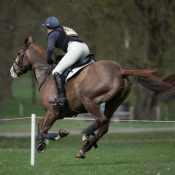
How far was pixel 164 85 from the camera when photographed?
6.09m

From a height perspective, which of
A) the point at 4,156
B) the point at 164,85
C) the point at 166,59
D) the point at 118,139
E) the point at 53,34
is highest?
the point at 53,34

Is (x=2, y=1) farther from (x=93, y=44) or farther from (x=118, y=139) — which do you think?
(x=93, y=44)

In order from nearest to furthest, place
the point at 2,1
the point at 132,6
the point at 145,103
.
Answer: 1. the point at 2,1
2. the point at 132,6
3. the point at 145,103

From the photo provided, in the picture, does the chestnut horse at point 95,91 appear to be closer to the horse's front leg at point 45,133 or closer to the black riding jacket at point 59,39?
the horse's front leg at point 45,133

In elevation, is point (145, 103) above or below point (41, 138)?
below

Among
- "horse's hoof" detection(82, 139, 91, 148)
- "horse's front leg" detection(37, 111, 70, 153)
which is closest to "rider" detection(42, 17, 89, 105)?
"horse's front leg" detection(37, 111, 70, 153)

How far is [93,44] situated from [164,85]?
1638 cm

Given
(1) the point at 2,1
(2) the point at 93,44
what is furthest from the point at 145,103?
(1) the point at 2,1

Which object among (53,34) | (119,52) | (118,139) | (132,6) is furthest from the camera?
(119,52)

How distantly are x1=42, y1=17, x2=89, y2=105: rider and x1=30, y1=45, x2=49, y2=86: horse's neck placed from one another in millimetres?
466

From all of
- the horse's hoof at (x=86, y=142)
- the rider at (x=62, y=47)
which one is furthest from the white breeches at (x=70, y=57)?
the horse's hoof at (x=86, y=142)

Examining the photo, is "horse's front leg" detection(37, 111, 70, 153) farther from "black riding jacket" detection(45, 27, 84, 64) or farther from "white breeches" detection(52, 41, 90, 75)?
"black riding jacket" detection(45, 27, 84, 64)

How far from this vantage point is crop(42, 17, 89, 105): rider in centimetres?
631

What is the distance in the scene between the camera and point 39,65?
7.27 metres
